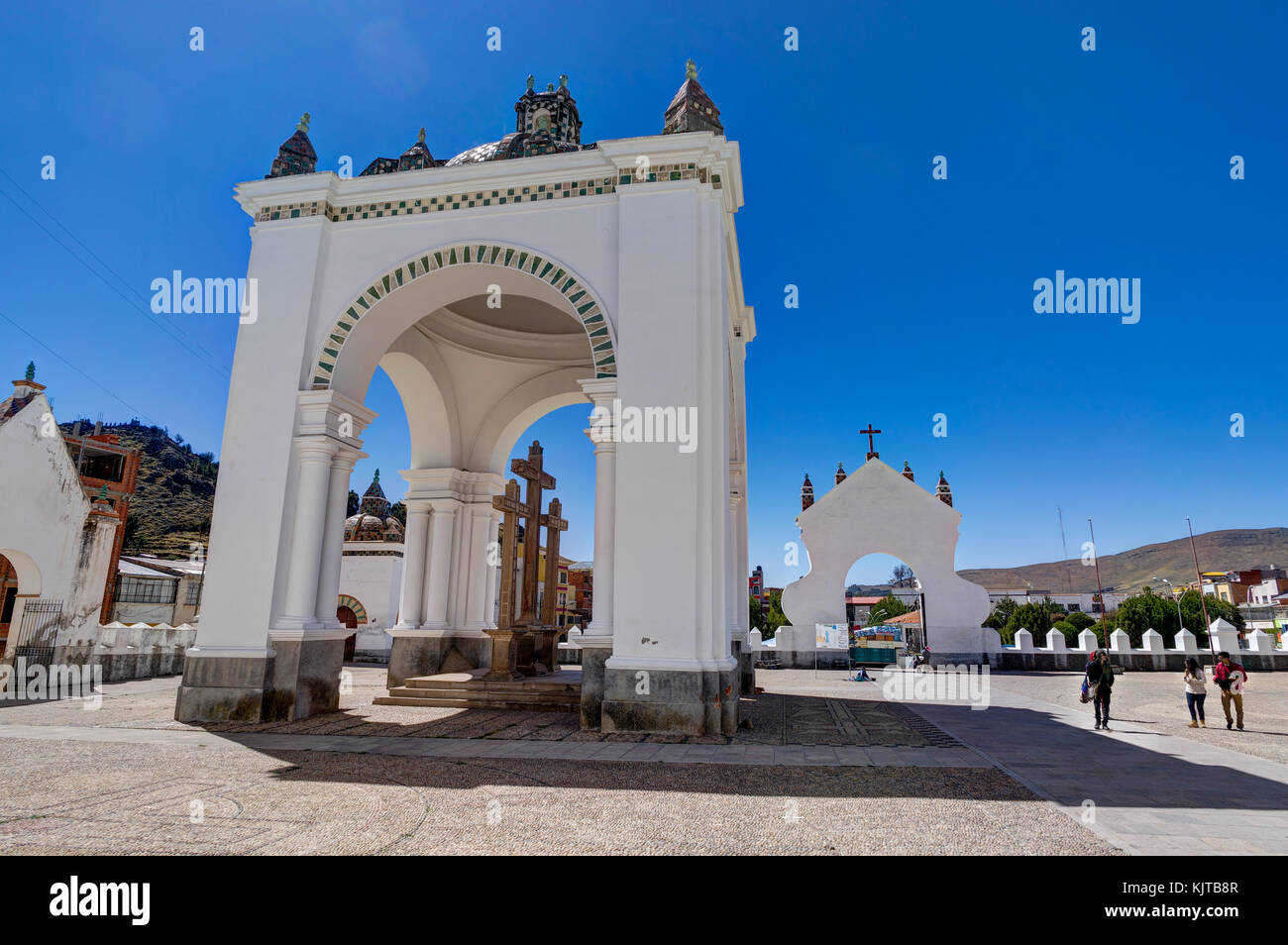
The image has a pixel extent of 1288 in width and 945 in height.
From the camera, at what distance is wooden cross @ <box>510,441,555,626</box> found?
404 inches

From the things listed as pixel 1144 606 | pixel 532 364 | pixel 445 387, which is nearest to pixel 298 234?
pixel 445 387

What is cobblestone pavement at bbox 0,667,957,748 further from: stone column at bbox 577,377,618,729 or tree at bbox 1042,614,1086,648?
tree at bbox 1042,614,1086,648

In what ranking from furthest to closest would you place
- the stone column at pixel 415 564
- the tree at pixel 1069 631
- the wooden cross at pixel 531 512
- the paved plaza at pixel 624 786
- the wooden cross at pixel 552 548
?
1. the tree at pixel 1069 631
2. the stone column at pixel 415 564
3. the wooden cross at pixel 552 548
4. the wooden cross at pixel 531 512
5. the paved plaza at pixel 624 786

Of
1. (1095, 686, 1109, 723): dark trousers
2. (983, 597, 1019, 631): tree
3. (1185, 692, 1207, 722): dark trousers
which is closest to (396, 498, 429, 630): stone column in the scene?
(1095, 686, 1109, 723): dark trousers

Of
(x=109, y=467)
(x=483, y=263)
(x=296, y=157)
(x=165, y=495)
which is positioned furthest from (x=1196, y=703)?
(x=165, y=495)

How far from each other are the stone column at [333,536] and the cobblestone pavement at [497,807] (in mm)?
2673

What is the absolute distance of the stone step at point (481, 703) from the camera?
9.19 m

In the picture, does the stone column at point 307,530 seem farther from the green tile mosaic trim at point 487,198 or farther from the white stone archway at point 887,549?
the white stone archway at point 887,549

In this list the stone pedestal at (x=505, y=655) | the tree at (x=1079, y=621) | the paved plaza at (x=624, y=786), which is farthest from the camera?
the tree at (x=1079, y=621)

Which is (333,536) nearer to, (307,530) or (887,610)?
(307,530)

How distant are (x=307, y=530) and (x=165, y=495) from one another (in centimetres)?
5136

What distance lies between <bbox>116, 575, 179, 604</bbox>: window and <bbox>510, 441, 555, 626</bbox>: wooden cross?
2230 centimetres

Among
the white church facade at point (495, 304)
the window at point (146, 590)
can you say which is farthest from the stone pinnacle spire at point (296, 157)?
the window at point (146, 590)

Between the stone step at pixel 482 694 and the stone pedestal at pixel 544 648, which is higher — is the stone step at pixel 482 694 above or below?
below
